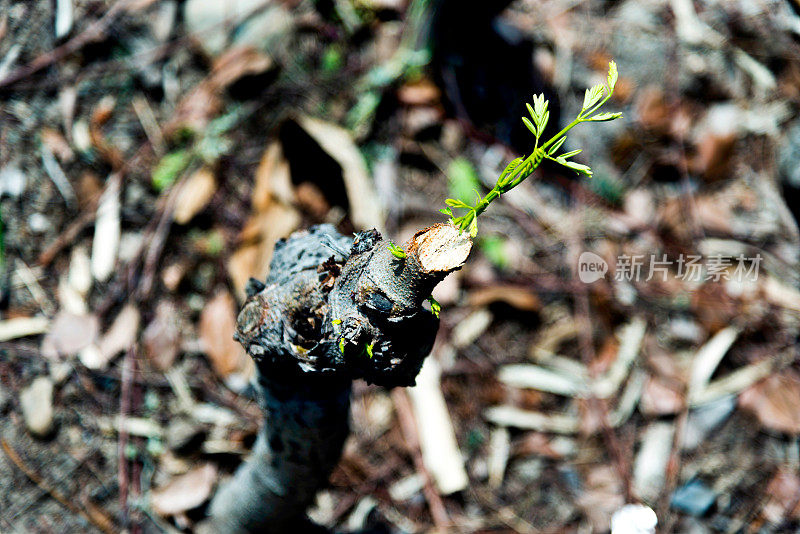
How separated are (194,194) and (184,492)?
2.96 feet

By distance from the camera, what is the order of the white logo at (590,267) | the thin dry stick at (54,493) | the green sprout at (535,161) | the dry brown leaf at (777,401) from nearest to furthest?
the green sprout at (535,161) → the thin dry stick at (54,493) → the dry brown leaf at (777,401) → the white logo at (590,267)

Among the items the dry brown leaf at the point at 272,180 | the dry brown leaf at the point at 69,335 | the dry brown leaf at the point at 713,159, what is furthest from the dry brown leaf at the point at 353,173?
the dry brown leaf at the point at 713,159

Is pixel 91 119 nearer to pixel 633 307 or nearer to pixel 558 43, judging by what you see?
pixel 558 43

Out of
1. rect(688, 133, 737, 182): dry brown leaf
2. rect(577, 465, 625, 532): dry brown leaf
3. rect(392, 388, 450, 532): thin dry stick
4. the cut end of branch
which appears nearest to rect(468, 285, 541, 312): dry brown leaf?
rect(392, 388, 450, 532): thin dry stick

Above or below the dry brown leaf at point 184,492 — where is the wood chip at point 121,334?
above

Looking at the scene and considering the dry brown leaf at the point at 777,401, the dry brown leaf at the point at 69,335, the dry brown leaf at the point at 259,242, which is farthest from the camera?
the dry brown leaf at the point at 777,401

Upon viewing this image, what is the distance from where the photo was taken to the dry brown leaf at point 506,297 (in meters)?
2.05

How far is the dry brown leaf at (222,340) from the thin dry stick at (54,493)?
1.58 ft

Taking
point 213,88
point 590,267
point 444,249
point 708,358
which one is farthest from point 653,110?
point 444,249

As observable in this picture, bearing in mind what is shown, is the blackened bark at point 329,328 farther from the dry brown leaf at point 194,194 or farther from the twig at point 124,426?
the dry brown leaf at point 194,194

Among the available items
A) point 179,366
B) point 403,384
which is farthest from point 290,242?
point 179,366

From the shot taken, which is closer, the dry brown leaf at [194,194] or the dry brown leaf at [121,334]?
the dry brown leaf at [121,334]

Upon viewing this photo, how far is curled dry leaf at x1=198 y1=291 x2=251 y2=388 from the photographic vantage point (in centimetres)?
179

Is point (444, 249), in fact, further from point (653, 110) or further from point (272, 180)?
point (653, 110)
